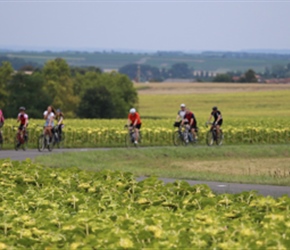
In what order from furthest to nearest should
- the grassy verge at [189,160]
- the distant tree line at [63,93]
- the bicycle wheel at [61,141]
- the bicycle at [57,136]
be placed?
the distant tree line at [63,93]
the bicycle wheel at [61,141]
the bicycle at [57,136]
the grassy verge at [189,160]

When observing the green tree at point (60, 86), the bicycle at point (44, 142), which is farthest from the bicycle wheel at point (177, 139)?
the green tree at point (60, 86)

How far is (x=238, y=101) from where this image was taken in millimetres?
111500

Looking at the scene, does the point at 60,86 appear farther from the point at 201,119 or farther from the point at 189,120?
the point at 189,120

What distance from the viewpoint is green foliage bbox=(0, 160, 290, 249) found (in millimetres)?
10922

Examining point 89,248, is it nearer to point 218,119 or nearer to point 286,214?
point 286,214

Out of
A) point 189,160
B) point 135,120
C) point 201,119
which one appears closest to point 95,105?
point 201,119

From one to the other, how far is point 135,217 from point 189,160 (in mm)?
25487

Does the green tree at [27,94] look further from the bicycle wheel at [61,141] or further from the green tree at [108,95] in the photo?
the bicycle wheel at [61,141]

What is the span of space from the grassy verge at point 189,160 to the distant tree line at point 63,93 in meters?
66.6

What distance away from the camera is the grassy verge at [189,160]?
3231 cm

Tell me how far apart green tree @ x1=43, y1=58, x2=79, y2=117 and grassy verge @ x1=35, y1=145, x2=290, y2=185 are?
276ft

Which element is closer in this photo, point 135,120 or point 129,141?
point 135,120

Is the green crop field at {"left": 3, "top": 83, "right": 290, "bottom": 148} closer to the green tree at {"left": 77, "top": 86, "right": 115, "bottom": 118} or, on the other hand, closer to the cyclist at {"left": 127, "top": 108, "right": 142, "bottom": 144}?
the green tree at {"left": 77, "top": 86, "right": 115, "bottom": 118}

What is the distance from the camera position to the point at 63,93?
130875 millimetres
